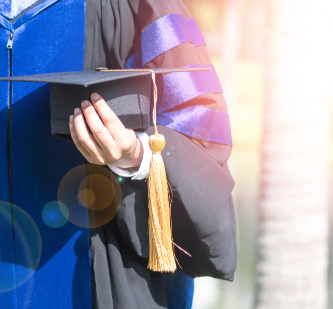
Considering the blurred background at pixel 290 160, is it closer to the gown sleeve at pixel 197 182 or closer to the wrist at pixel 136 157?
the gown sleeve at pixel 197 182

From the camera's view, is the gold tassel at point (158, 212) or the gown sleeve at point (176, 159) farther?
the gown sleeve at point (176, 159)

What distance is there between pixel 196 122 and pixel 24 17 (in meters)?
0.67

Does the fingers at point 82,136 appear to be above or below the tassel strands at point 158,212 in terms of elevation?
above

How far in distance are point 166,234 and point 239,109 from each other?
6.14 feet

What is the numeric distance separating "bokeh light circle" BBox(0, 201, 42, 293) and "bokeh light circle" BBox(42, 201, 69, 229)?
0.05 meters

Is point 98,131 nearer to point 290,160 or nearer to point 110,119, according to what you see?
point 110,119

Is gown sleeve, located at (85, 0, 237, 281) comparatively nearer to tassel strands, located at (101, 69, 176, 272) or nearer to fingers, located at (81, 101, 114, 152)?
tassel strands, located at (101, 69, 176, 272)

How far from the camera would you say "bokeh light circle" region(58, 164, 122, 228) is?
1217mm

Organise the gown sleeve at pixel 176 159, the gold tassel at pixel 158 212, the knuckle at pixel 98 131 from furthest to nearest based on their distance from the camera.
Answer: the gown sleeve at pixel 176 159
the gold tassel at pixel 158 212
the knuckle at pixel 98 131

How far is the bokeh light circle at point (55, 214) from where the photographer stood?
3.97 ft

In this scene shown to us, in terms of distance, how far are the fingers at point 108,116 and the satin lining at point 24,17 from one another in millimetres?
418

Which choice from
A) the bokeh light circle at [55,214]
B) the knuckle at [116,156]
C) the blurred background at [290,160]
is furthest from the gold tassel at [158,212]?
the blurred background at [290,160]

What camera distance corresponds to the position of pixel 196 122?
1.25 meters

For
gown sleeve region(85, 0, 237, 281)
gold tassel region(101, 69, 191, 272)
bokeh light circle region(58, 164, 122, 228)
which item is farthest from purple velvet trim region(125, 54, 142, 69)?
bokeh light circle region(58, 164, 122, 228)
